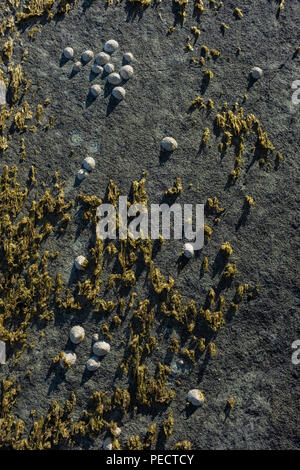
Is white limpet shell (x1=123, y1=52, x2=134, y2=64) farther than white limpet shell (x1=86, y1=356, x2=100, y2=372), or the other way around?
white limpet shell (x1=123, y1=52, x2=134, y2=64)

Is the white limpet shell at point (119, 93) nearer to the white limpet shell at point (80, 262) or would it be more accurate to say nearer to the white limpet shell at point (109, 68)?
the white limpet shell at point (109, 68)

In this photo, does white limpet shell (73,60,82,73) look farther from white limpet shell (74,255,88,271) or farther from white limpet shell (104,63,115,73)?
white limpet shell (74,255,88,271)

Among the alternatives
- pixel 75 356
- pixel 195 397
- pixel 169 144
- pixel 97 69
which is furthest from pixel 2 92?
pixel 195 397

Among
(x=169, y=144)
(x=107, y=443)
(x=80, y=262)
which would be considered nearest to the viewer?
(x=107, y=443)

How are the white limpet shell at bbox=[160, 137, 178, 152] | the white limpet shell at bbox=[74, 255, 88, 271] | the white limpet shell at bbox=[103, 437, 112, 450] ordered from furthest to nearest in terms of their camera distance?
the white limpet shell at bbox=[160, 137, 178, 152]
the white limpet shell at bbox=[74, 255, 88, 271]
the white limpet shell at bbox=[103, 437, 112, 450]

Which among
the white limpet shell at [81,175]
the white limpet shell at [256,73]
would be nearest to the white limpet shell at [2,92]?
the white limpet shell at [81,175]

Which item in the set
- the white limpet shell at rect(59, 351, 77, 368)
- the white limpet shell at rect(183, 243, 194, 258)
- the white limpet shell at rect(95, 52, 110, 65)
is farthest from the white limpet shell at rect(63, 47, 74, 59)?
the white limpet shell at rect(59, 351, 77, 368)

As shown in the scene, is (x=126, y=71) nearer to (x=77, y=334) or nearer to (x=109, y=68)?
(x=109, y=68)

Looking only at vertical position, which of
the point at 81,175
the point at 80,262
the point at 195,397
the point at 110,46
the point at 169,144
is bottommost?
the point at 195,397
